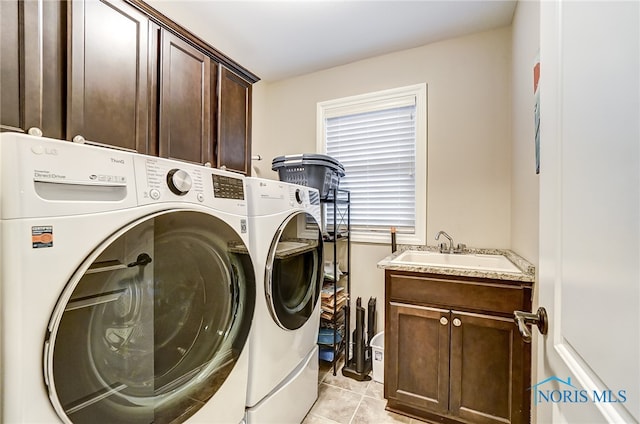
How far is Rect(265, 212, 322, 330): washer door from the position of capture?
1.24 meters

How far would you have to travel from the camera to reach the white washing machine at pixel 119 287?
0.54 m

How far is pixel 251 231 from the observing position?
1141mm

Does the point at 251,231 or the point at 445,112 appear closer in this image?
the point at 251,231

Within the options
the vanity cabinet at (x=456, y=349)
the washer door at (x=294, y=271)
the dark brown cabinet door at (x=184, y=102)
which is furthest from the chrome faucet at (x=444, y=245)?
the dark brown cabinet door at (x=184, y=102)

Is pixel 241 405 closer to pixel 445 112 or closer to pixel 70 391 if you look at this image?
pixel 70 391

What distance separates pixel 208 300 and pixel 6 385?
0.51 m

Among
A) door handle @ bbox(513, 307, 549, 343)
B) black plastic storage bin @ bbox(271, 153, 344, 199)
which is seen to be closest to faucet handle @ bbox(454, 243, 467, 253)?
black plastic storage bin @ bbox(271, 153, 344, 199)

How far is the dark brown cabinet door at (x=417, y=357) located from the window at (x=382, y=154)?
754 mm

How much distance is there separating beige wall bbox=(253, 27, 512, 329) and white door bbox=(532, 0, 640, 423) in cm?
150

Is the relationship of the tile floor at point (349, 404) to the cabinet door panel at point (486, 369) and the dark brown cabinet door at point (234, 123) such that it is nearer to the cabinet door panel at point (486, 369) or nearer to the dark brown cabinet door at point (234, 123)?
the cabinet door panel at point (486, 369)

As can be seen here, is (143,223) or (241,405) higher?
(143,223)

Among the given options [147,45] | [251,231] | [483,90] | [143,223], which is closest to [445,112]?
[483,90]

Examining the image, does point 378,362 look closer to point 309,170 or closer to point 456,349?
point 456,349

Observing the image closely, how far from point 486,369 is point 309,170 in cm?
157
